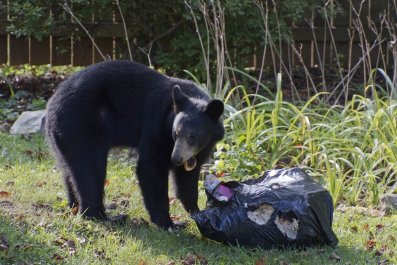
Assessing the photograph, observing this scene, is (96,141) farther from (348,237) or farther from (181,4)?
(181,4)

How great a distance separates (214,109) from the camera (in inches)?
215

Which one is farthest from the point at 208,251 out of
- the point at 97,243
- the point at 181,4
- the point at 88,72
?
the point at 181,4

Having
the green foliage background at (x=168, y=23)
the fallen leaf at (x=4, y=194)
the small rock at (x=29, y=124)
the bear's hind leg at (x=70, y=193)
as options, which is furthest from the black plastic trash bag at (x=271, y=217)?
the green foliage background at (x=168, y=23)

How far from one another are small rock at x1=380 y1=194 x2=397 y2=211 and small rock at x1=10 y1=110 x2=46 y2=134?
4094 mm

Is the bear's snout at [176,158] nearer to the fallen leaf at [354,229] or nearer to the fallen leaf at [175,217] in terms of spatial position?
the fallen leaf at [175,217]

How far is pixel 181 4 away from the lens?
10.2 metres

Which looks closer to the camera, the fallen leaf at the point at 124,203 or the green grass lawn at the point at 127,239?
the green grass lawn at the point at 127,239

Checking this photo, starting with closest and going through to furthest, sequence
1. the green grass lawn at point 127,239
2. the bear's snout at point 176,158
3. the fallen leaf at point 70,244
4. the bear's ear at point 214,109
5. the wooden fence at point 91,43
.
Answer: the green grass lawn at point 127,239 < the fallen leaf at point 70,244 < the bear's snout at point 176,158 < the bear's ear at point 214,109 < the wooden fence at point 91,43

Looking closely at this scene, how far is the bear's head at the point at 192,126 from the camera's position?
5344mm

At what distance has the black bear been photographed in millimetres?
5531

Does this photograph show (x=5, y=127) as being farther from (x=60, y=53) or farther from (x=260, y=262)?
(x=260, y=262)

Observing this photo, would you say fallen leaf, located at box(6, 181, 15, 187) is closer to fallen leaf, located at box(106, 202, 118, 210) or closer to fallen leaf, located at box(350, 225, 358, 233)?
fallen leaf, located at box(106, 202, 118, 210)

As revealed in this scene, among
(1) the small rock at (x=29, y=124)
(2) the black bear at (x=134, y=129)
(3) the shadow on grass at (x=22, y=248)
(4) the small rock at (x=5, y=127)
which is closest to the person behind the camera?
(3) the shadow on grass at (x=22, y=248)

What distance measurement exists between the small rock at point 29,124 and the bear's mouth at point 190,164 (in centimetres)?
352
